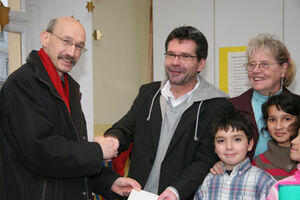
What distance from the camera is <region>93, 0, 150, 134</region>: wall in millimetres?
3309

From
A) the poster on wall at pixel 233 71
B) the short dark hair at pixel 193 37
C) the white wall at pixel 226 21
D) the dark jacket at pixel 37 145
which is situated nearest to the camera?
the dark jacket at pixel 37 145

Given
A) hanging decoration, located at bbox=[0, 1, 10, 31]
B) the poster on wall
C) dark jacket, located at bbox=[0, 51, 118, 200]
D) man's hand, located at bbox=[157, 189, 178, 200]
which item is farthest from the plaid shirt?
hanging decoration, located at bbox=[0, 1, 10, 31]

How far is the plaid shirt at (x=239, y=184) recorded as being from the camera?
1699 mm

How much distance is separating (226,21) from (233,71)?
50 cm

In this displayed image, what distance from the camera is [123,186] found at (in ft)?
6.11

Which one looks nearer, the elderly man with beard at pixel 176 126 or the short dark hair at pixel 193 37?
the elderly man with beard at pixel 176 126

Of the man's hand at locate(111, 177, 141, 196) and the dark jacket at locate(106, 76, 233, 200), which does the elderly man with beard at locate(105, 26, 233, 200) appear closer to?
the dark jacket at locate(106, 76, 233, 200)

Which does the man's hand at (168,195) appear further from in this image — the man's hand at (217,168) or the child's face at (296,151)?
the child's face at (296,151)

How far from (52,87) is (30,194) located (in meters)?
0.51

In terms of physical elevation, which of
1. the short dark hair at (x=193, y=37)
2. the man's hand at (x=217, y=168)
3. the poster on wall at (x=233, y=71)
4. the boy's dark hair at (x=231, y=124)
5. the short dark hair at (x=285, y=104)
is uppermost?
the short dark hair at (x=193, y=37)

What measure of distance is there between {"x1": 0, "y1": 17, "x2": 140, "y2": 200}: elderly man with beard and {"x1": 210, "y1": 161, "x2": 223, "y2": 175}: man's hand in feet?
1.48

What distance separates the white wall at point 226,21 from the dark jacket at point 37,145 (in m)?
2.00

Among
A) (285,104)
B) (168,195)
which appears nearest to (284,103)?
(285,104)

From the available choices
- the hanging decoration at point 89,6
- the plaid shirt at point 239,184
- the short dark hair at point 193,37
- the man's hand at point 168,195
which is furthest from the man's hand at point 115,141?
the hanging decoration at point 89,6
